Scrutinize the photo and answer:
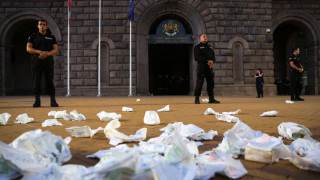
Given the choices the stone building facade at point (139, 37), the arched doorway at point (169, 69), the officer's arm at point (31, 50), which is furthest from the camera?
the arched doorway at point (169, 69)

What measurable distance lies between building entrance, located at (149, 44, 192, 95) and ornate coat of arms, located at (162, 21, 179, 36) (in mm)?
6679

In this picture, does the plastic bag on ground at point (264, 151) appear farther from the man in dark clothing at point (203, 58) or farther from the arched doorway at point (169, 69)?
the arched doorway at point (169, 69)

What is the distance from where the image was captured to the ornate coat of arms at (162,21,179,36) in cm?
1488

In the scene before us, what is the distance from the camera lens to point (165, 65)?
22844 millimetres

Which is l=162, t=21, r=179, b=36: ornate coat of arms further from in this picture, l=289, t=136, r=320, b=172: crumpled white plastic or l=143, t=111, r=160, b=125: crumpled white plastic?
l=289, t=136, r=320, b=172: crumpled white plastic

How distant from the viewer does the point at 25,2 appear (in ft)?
48.5

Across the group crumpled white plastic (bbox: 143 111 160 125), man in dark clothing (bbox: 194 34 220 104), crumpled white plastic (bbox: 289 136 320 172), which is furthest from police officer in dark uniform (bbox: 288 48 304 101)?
crumpled white plastic (bbox: 289 136 320 172)

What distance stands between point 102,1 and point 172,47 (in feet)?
30.0

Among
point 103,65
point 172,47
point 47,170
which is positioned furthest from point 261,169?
point 172,47

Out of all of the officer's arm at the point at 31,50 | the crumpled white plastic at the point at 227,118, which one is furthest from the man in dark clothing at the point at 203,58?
the officer's arm at the point at 31,50

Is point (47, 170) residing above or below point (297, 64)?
below

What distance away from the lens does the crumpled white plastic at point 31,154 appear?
4.17ft

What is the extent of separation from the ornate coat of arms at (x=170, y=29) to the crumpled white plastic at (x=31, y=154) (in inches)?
543

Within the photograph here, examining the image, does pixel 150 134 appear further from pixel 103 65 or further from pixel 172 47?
pixel 172 47
